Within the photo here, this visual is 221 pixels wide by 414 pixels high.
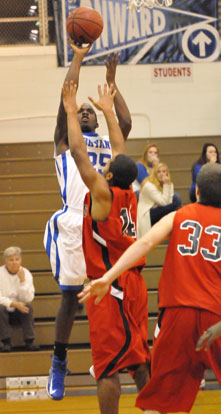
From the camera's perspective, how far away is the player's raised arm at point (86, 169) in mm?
4371

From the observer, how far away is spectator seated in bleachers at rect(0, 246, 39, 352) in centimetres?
805

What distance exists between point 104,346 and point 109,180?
1086 mm

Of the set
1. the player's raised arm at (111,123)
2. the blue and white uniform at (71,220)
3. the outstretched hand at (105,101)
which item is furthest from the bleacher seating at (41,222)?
the outstretched hand at (105,101)

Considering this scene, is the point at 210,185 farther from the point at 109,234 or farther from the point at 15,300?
the point at 15,300

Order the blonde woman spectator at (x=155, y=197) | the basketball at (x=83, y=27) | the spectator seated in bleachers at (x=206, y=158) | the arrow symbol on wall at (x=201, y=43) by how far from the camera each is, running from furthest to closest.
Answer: the arrow symbol on wall at (x=201, y=43)
the spectator seated in bleachers at (x=206, y=158)
the blonde woman spectator at (x=155, y=197)
the basketball at (x=83, y=27)

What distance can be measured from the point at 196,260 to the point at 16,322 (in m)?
4.90

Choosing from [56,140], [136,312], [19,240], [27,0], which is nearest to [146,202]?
[19,240]

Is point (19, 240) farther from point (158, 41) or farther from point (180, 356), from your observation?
point (180, 356)

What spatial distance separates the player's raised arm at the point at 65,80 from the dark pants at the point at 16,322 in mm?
3197

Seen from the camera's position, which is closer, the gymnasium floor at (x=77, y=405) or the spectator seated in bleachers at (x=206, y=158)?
the gymnasium floor at (x=77, y=405)

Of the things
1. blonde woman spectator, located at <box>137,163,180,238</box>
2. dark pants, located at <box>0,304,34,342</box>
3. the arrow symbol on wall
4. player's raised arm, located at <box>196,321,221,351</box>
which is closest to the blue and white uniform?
player's raised arm, located at <box>196,321,221,351</box>

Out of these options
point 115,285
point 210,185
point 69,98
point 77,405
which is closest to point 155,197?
point 77,405

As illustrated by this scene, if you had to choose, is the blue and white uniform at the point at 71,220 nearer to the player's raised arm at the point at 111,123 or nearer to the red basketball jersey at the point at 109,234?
the player's raised arm at the point at 111,123

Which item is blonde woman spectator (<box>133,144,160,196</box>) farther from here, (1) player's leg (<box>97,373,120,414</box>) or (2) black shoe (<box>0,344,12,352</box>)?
(1) player's leg (<box>97,373,120,414</box>)
